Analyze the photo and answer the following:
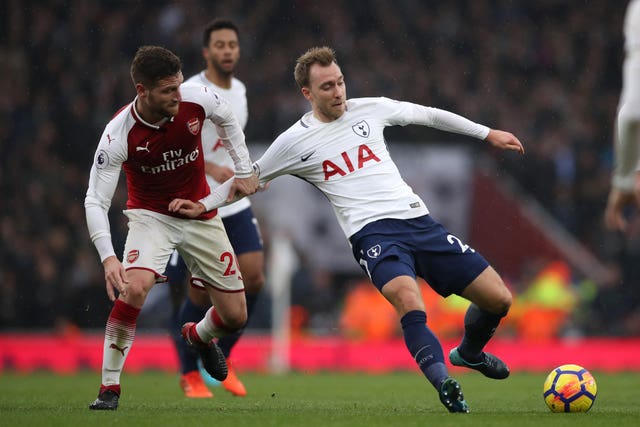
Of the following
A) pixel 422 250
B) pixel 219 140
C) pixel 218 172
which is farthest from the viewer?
pixel 219 140

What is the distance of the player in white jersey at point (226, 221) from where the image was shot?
8.77 metres

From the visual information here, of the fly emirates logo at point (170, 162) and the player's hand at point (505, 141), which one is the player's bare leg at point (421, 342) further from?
the fly emirates logo at point (170, 162)

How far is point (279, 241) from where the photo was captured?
49.9 feet

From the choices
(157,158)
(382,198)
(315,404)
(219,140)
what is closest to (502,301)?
(382,198)

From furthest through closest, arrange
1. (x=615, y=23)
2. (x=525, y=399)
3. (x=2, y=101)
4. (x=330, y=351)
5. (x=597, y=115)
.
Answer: (x=615, y=23)
(x=597, y=115)
(x=2, y=101)
(x=330, y=351)
(x=525, y=399)

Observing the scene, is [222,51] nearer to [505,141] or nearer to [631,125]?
[505,141]

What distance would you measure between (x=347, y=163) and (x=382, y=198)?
0.35 metres

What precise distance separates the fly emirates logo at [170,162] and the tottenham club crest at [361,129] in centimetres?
110

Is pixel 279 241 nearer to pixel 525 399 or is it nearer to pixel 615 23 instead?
pixel 525 399

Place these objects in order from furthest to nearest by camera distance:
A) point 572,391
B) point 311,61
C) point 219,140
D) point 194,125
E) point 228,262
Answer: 1. point 219,140
2. point 228,262
3. point 311,61
4. point 194,125
5. point 572,391

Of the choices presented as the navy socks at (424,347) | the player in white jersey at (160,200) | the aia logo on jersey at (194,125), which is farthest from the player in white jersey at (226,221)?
the navy socks at (424,347)

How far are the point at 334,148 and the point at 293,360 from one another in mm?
8220

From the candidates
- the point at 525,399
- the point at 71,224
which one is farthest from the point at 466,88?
the point at 525,399

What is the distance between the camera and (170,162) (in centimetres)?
712
